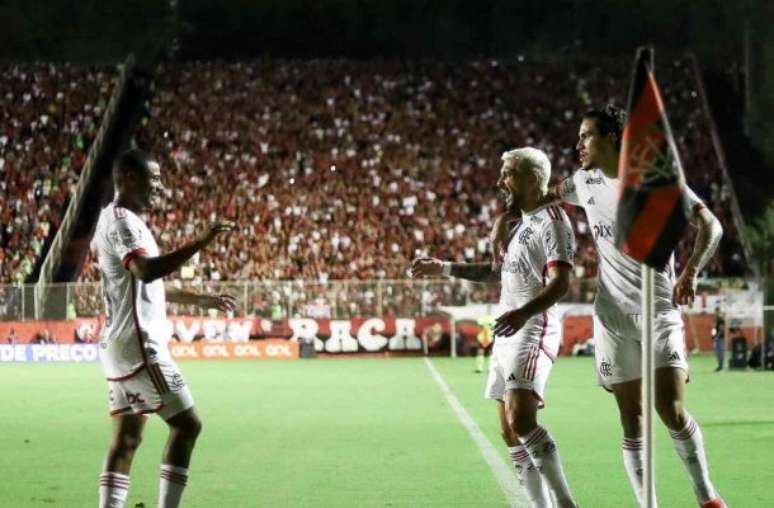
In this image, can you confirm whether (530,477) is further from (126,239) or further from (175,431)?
(126,239)

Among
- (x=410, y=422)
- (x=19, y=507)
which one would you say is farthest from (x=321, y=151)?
(x=19, y=507)

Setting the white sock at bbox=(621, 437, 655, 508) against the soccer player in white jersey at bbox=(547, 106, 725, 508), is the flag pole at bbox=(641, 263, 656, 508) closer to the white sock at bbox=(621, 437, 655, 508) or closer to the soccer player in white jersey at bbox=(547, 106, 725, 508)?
the soccer player in white jersey at bbox=(547, 106, 725, 508)

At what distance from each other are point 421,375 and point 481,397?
23.0 ft

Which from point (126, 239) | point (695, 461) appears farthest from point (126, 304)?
point (695, 461)

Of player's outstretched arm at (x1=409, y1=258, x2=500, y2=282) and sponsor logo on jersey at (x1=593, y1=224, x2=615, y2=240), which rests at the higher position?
sponsor logo on jersey at (x1=593, y1=224, x2=615, y2=240)

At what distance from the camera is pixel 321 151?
46312 millimetres

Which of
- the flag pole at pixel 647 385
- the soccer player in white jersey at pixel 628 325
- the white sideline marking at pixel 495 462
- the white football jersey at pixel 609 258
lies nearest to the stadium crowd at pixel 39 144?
the white sideline marking at pixel 495 462

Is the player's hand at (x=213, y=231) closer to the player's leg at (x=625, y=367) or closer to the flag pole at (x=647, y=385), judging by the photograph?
the flag pole at (x=647, y=385)

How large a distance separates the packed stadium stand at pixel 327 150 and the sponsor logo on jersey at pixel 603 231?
98.8ft

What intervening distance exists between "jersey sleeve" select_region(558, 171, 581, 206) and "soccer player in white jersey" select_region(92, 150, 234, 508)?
2245 mm

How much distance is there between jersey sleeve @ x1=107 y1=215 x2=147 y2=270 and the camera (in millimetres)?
7531

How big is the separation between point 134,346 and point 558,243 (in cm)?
247

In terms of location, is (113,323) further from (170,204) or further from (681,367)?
(170,204)

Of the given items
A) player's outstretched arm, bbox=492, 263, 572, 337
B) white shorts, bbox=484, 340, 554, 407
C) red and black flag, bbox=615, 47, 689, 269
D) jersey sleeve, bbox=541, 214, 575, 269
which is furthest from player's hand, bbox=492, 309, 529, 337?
red and black flag, bbox=615, 47, 689, 269
